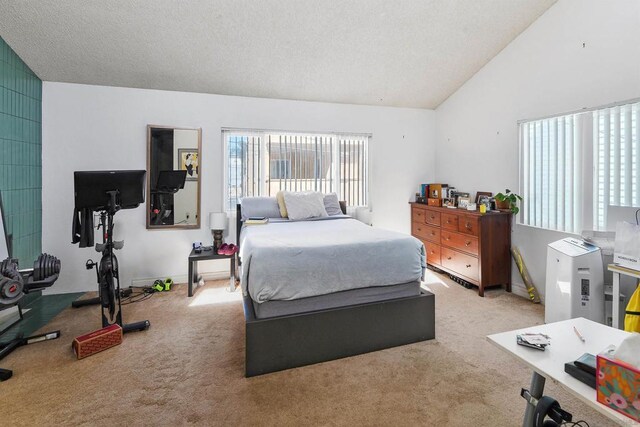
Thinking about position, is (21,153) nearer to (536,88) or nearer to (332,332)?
(332,332)

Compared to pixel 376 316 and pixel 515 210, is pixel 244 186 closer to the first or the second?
pixel 376 316

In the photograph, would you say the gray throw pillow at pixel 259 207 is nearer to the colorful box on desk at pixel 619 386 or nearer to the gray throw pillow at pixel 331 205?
the gray throw pillow at pixel 331 205

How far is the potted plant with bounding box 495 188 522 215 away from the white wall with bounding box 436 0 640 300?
11 centimetres

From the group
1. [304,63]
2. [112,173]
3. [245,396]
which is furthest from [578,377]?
[304,63]

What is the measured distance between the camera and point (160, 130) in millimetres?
3760

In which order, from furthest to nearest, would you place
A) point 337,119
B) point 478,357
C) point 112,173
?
point 337,119, point 112,173, point 478,357

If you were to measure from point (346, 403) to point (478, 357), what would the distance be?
3.56 feet

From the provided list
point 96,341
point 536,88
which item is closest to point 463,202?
point 536,88

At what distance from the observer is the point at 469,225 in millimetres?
3559

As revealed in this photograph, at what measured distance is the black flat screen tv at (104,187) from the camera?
2436 mm

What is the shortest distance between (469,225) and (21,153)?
15.7 feet

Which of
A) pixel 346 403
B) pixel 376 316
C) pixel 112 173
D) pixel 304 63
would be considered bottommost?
pixel 346 403

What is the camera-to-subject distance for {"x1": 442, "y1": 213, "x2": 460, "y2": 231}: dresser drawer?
3787 millimetres

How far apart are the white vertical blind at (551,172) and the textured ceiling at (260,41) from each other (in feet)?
3.78
